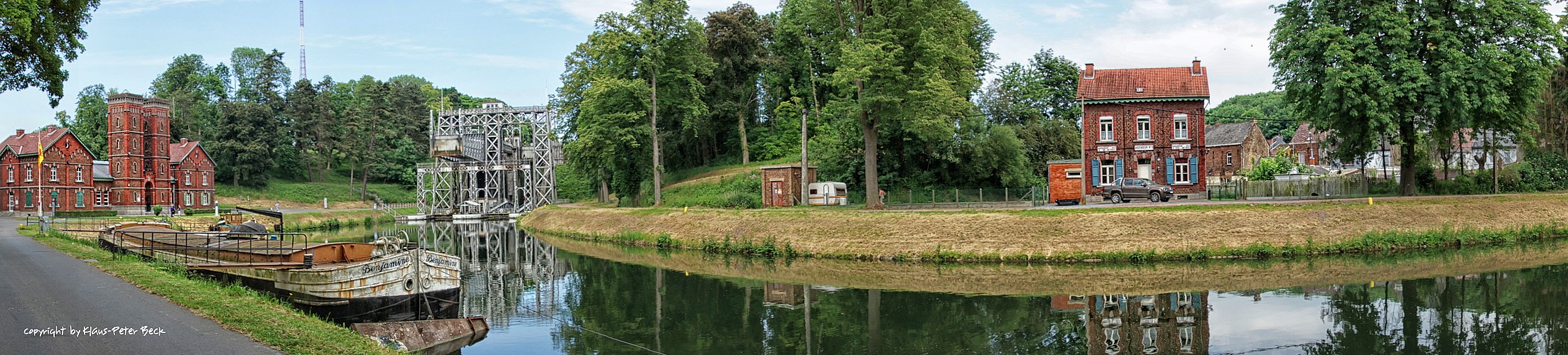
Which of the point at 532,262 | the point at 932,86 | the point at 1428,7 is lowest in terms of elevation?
the point at 532,262

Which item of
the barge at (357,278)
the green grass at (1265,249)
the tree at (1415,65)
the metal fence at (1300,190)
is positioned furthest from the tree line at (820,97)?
the barge at (357,278)

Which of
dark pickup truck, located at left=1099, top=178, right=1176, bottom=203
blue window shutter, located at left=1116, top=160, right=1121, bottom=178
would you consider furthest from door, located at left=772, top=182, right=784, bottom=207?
blue window shutter, located at left=1116, top=160, right=1121, bottom=178

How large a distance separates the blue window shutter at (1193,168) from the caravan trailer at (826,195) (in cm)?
1657

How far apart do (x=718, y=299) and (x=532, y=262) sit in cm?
1476

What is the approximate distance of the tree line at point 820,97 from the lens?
36781 millimetres

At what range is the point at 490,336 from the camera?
17.4 metres

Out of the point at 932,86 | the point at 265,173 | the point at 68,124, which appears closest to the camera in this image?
the point at 932,86

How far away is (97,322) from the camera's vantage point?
12.2 meters

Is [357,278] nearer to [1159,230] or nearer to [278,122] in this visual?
[1159,230]

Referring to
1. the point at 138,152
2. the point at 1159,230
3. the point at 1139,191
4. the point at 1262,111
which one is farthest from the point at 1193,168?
the point at 1262,111

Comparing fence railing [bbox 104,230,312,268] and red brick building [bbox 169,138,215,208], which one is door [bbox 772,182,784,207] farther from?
red brick building [bbox 169,138,215,208]

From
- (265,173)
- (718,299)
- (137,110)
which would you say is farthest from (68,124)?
(718,299)

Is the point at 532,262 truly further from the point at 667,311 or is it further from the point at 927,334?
the point at 927,334

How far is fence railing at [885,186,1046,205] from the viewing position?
37.9m
